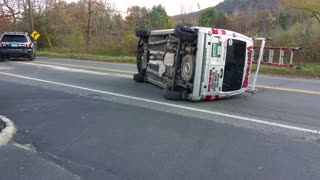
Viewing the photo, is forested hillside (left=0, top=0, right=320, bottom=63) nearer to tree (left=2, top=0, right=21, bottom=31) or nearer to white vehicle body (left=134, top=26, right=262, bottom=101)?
tree (left=2, top=0, right=21, bottom=31)

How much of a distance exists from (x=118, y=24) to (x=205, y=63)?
117ft

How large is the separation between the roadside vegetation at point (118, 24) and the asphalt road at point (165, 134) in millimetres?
14618

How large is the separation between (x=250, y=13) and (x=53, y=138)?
55776mm

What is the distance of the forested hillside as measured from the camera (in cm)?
2620

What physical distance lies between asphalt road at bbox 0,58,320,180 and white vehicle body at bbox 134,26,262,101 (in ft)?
1.04

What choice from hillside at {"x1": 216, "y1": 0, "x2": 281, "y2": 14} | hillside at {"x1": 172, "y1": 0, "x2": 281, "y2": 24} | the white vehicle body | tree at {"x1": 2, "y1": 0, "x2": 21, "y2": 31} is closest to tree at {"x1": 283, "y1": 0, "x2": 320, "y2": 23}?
hillside at {"x1": 172, "y1": 0, "x2": 281, "y2": 24}

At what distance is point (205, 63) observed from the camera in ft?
26.8

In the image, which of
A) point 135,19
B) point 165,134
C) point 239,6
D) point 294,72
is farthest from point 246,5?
point 165,134

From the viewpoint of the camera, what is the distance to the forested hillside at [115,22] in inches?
1032

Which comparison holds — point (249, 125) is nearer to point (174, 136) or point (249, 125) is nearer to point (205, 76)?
point (174, 136)

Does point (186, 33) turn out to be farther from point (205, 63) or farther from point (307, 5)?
point (307, 5)

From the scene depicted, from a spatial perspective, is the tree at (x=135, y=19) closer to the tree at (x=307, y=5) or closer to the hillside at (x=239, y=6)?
the hillside at (x=239, y=6)

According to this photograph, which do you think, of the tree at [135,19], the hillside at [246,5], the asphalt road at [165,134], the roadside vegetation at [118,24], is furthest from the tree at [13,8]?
the asphalt road at [165,134]

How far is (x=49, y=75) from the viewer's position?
14.0 m
